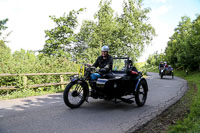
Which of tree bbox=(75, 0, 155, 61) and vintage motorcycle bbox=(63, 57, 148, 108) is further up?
tree bbox=(75, 0, 155, 61)

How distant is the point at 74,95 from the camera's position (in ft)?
18.5

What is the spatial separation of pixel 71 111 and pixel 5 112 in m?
1.91

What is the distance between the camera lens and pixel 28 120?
14.7 feet

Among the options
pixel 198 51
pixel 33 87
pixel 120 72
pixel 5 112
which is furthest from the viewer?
pixel 198 51

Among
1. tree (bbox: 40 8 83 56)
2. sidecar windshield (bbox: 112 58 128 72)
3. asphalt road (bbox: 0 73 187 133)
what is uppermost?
tree (bbox: 40 8 83 56)

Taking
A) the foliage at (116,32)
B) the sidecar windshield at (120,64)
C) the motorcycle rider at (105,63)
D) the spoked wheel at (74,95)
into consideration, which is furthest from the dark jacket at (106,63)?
the foliage at (116,32)

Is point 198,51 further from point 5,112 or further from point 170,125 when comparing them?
point 5,112

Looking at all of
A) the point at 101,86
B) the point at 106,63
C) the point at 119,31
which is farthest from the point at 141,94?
the point at 119,31

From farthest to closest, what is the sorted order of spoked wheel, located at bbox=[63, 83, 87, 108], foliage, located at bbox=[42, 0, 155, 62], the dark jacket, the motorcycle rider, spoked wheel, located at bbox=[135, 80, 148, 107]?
foliage, located at bbox=[42, 0, 155, 62] → spoked wheel, located at bbox=[135, 80, 148, 107] → the dark jacket → the motorcycle rider → spoked wheel, located at bbox=[63, 83, 87, 108]

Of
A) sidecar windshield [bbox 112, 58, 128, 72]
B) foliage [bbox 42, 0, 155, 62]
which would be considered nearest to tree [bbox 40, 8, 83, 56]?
foliage [bbox 42, 0, 155, 62]

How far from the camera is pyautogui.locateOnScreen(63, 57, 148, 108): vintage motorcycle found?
5.51 m

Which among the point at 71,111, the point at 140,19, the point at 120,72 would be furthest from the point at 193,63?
the point at 71,111

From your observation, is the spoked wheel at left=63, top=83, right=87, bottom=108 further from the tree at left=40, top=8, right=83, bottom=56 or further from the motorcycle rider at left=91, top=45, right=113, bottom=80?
the tree at left=40, top=8, right=83, bottom=56

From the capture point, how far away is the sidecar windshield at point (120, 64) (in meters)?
6.42
